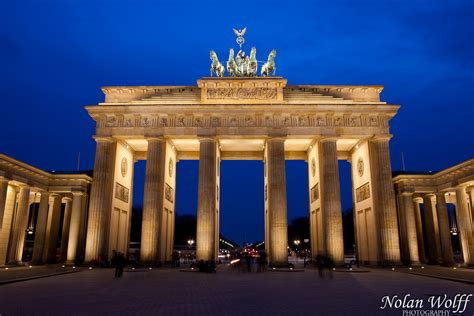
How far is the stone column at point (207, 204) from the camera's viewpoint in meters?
33.3

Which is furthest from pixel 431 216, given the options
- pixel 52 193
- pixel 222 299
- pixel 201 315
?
pixel 52 193

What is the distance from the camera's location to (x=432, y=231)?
40.0 meters

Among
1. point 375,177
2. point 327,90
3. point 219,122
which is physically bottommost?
point 375,177

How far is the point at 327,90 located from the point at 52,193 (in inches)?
1267

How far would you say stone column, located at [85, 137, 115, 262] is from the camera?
33188mm

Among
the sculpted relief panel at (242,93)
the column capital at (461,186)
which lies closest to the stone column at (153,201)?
the sculpted relief panel at (242,93)

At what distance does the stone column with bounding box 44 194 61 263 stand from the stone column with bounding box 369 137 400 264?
34.7 meters

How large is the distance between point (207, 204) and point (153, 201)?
17.1ft

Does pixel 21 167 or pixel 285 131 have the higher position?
pixel 285 131

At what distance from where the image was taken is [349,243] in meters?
97.6

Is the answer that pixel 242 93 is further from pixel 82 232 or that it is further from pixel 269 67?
pixel 82 232

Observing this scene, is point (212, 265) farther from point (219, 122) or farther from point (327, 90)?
point (327, 90)

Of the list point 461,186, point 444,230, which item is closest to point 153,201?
point 461,186

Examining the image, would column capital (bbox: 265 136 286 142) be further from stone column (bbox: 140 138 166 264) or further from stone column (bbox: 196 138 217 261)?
stone column (bbox: 140 138 166 264)
